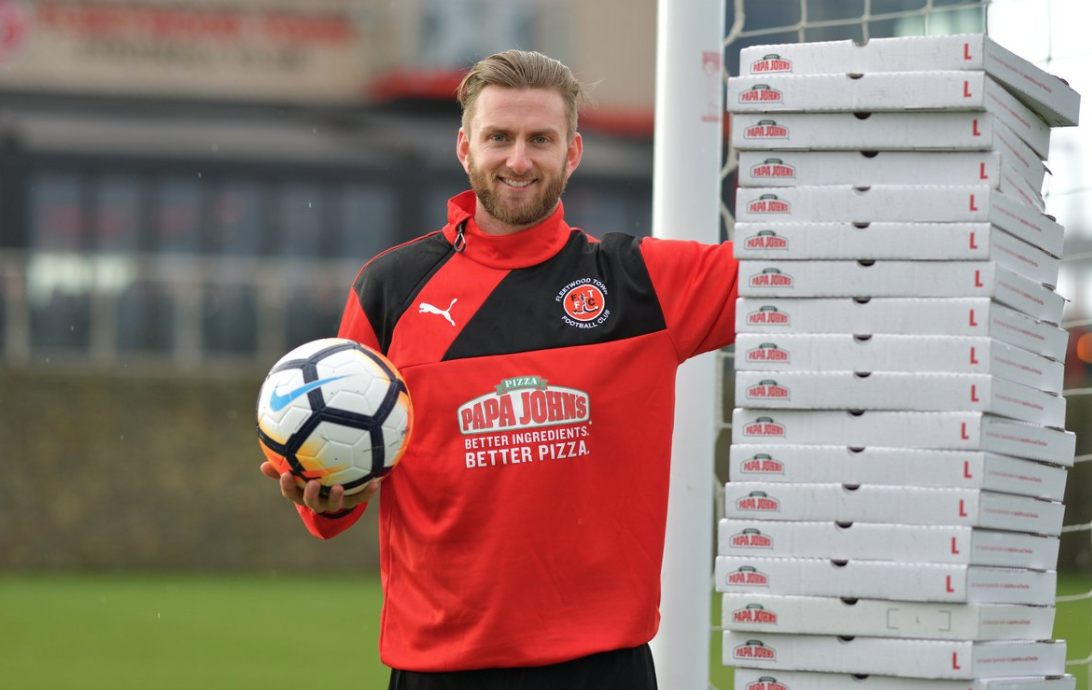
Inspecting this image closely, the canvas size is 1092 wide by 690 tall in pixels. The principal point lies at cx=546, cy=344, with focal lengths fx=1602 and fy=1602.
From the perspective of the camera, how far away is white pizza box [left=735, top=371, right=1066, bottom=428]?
3494 millimetres

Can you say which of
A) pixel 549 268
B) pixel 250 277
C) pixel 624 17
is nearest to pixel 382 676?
pixel 549 268

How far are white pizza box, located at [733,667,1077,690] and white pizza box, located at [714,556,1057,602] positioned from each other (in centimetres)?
18

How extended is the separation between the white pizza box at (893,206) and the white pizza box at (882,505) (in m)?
0.61

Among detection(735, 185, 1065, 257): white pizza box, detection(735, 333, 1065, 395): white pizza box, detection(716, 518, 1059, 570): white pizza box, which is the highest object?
detection(735, 185, 1065, 257): white pizza box

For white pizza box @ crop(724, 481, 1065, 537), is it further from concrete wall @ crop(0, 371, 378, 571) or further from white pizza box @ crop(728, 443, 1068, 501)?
concrete wall @ crop(0, 371, 378, 571)

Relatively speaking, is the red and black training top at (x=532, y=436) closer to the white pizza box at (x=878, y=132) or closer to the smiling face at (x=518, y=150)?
the smiling face at (x=518, y=150)

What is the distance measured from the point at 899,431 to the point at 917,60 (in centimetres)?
84

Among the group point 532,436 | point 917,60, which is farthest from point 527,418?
point 917,60

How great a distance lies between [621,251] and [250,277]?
12817 millimetres

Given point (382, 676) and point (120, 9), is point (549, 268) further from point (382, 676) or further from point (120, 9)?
point (120, 9)

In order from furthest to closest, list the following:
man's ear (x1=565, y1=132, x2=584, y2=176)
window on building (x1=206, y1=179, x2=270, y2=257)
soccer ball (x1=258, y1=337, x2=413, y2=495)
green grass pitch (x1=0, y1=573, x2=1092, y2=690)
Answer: window on building (x1=206, y1=179, x2=270, y2=257)
green grass pitch (x1=0, y1=573, x2=1092, y2=690)
man's ear (x1=565, y1=132, x2=584, y2=176)
soccer ball (x1=258, y1=337, x2=413, y2=495)

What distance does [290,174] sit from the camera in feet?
68.8

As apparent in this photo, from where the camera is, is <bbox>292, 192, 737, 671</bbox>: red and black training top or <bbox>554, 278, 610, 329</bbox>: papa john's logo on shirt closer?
<bbox>292, 192, 737, 671</bbox>: red and black training top

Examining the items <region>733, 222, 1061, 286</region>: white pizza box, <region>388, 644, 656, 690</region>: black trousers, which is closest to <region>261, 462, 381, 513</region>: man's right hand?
<region>388, 644, 656, 690</region>: black trousers
